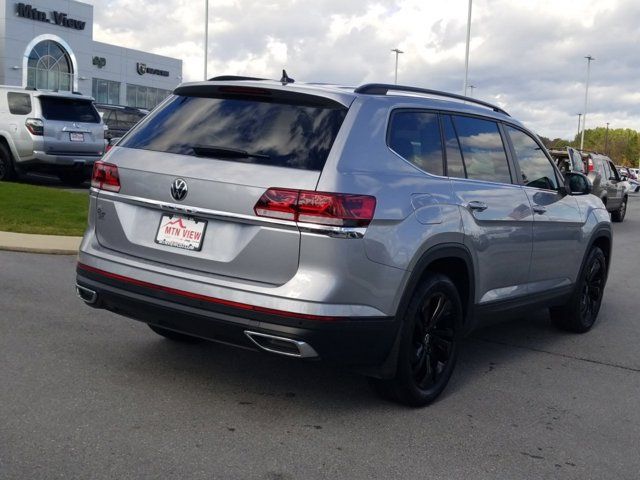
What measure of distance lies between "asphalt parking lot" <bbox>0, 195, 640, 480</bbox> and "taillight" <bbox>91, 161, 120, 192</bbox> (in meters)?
1.18

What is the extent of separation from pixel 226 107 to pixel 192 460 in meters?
1.99

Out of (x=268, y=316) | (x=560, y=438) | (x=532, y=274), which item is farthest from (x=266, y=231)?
(x=532, y=274)

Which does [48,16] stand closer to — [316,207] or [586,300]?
[586,300]

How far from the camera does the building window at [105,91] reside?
59.3m

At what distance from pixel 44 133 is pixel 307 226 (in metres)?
13.7

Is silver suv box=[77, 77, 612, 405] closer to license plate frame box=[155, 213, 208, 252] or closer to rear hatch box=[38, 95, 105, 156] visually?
license plate frame box=[155, 213, 208, 252]

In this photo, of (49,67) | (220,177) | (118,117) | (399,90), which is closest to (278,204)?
(220,177)

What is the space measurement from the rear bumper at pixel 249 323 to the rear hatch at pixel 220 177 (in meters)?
0.17

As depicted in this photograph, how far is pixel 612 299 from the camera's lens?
934 cm

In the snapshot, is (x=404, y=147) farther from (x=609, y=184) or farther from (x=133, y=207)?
(x=609, y=184)

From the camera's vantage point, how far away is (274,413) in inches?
185

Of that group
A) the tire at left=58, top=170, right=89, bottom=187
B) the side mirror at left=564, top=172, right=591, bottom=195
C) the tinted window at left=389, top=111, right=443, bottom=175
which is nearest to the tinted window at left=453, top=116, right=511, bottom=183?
the tinted window at left=389, top=111, right=443, bottom=175

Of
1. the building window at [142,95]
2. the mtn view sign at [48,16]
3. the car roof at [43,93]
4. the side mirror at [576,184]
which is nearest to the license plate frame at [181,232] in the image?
the side mirror at [576,184]

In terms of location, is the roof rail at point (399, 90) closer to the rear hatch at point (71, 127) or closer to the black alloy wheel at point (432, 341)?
the black alloy wheel at point (432, 341)
